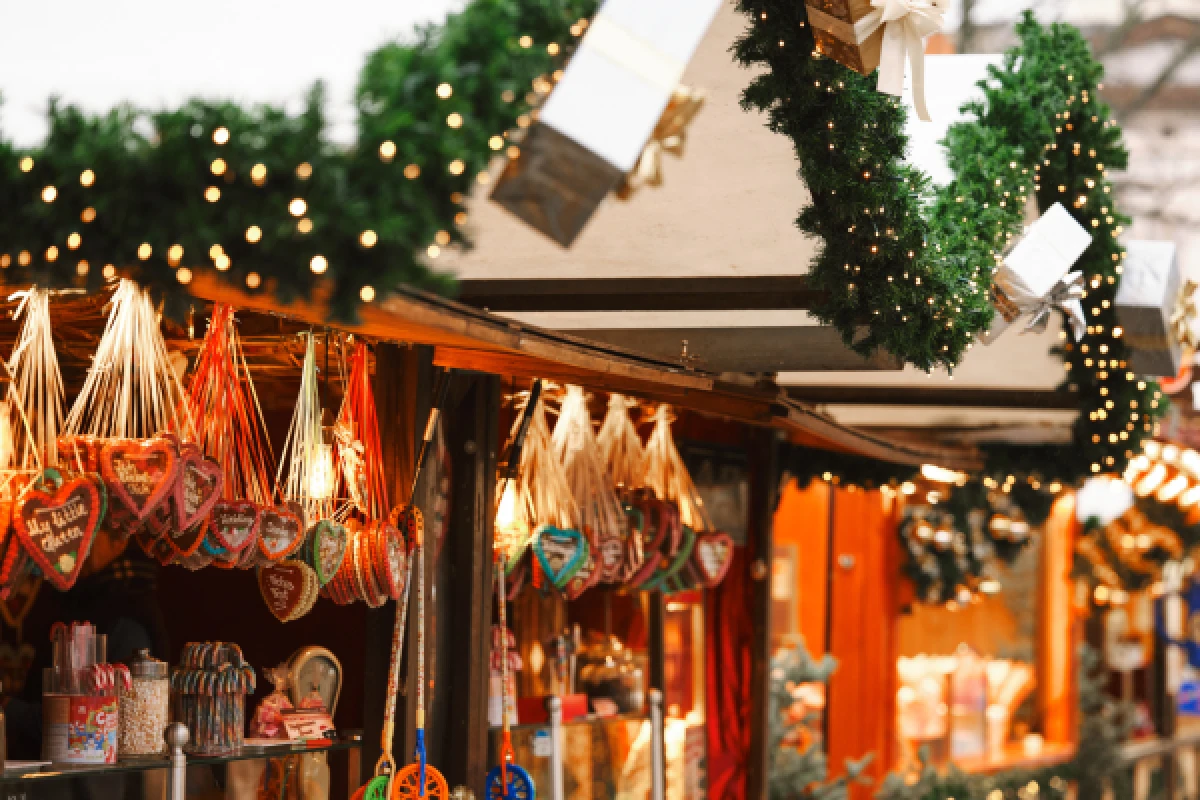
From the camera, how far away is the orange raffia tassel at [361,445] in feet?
12.2

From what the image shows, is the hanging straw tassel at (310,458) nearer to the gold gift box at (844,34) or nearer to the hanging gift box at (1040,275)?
the gold gift box at (844,34)

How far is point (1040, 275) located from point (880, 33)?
1.88m

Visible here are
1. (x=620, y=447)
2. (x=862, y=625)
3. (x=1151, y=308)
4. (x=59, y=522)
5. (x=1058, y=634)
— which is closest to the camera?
(x=59, y=522)

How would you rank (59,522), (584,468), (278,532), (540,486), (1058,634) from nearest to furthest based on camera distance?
(59,522), (278,532), (540,486), (584,468), (1058,634)

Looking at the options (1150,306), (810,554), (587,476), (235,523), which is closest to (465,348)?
(235,523)

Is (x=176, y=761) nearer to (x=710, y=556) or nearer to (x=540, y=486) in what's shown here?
(x=540, y=486)

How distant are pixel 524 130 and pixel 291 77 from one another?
403 mm

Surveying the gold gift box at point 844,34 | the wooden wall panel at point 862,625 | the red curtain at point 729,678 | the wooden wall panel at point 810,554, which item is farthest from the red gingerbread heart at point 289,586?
the wooden wall panel at point 862,625

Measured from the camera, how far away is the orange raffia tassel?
371 cm

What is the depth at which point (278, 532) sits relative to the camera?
3.32 meters

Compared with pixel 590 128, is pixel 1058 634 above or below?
below

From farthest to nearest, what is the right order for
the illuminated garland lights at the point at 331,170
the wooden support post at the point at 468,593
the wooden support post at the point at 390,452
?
the wooden support post at the point at 468,593, the wooden support post at the point at 390,452, the illuminated garland lights at the point at 331,170

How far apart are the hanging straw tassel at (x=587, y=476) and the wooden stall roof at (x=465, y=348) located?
274 mm

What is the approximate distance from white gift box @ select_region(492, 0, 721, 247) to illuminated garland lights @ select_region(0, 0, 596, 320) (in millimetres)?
44
